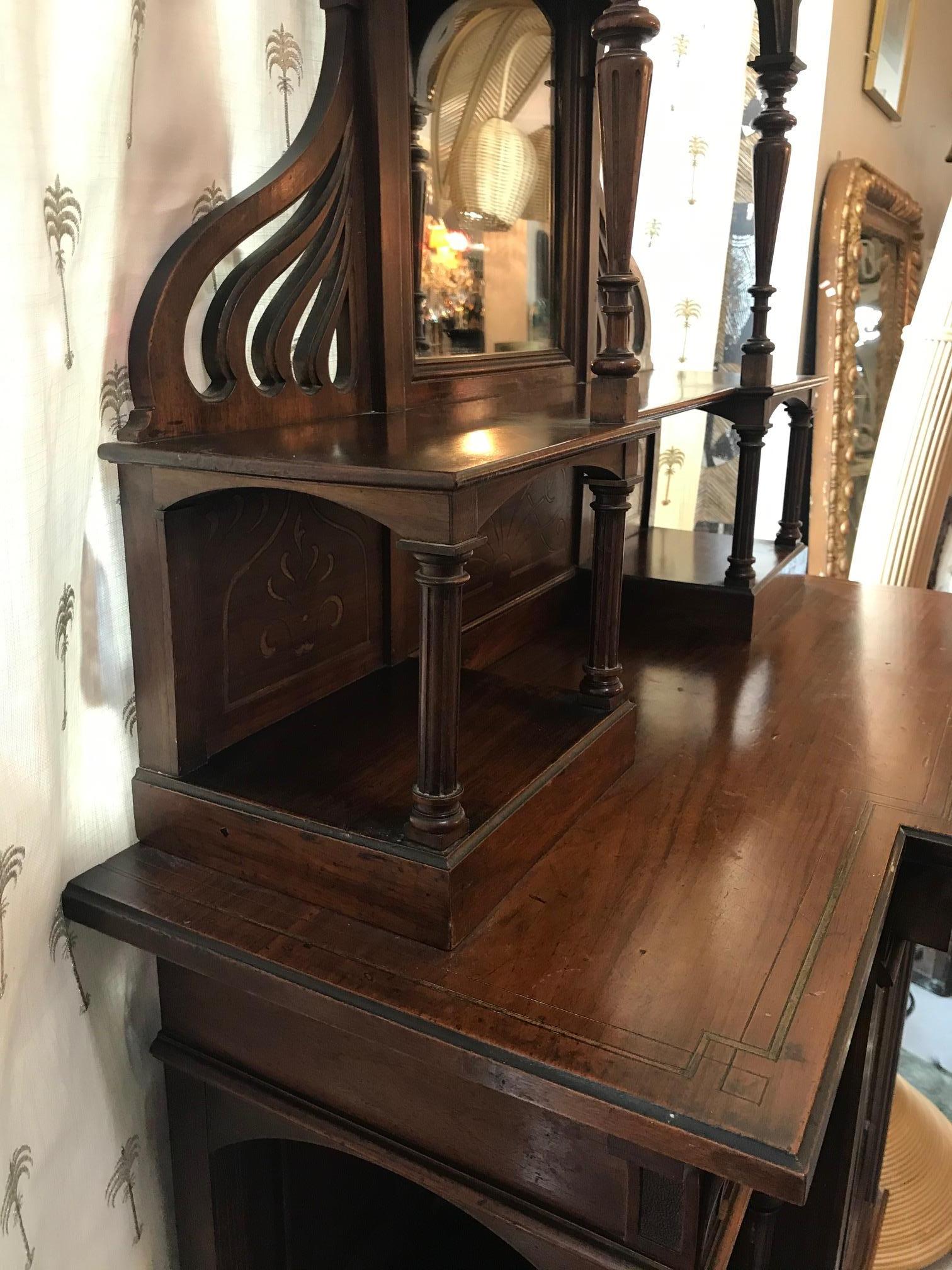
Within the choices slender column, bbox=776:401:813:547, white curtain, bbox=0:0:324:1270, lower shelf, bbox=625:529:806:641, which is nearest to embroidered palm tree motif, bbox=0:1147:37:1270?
white curtain, bbox=0:0:324:1270

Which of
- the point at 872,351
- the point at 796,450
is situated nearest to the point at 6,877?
the point at 796,450

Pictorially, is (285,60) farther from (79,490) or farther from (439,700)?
(439,700)

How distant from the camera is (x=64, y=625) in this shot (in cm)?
81

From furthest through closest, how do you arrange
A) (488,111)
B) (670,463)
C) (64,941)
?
(670,463)
(488,111)
(64,941)

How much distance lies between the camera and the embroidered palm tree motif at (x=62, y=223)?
2.41 ft

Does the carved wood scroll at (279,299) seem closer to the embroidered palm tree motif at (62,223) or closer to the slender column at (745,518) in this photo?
the embroidered palm tree motif at (62,223)

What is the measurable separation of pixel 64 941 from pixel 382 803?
0.29 m

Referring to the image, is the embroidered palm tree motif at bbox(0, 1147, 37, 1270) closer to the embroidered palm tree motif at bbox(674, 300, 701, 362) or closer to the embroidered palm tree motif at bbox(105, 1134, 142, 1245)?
the embroidered palm tree motif at bbox(105, 1134, 142, 1245)

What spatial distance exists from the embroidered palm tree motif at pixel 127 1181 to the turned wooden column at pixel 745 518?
103cm

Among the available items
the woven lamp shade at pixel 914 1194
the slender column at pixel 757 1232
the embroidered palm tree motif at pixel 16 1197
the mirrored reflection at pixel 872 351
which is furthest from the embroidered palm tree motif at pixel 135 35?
the mirrored reflection at pixel 872 351

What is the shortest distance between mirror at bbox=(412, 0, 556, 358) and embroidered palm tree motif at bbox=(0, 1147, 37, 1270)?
81 centimetres

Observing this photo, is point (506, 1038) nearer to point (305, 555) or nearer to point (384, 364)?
point (305, 555)

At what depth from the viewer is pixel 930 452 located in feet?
6.61

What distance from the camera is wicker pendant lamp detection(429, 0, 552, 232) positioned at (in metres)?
1.06
